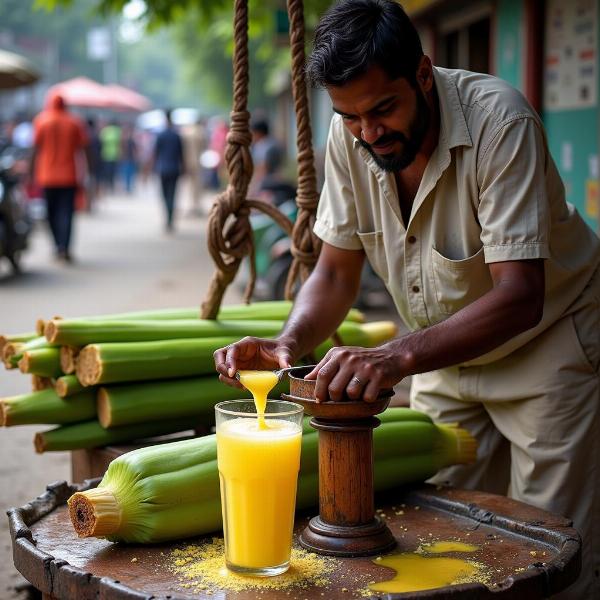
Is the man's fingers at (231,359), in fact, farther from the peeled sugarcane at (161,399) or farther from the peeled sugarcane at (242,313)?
the peeled sugarcane at (242,313)

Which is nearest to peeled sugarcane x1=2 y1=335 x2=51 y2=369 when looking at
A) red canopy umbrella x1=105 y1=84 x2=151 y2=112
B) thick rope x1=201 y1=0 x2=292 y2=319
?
thick rope x1=201 y1=0 x2=292 y2=319

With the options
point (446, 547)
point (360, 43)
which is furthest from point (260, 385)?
point (360, 43)

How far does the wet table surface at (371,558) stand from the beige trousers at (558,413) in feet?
1.04

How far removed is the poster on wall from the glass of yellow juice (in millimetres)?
5186

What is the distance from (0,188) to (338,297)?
933cm

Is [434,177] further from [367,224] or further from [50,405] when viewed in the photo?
[50,405]

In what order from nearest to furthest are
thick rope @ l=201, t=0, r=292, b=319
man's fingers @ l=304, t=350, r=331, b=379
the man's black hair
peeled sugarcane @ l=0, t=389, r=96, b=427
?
man's fingers @ l=304, t=350, r=331, b=379 → the man's black hair → peeled sugarcane @ l=0, t=389, r=96, b=427 → thick rope @ l=201, t=0, r=292, b=319

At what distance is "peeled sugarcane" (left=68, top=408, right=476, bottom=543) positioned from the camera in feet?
7.24

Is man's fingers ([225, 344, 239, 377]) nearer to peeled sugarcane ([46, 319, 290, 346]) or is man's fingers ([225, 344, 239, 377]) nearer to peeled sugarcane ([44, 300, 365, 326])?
peeled sugarcane ([46, 319, 290, 346])

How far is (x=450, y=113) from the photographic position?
258cm

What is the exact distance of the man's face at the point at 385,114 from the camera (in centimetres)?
236

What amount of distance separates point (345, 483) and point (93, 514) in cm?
54

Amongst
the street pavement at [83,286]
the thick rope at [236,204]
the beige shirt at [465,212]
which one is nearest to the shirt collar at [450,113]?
the beige shirt at [465,212]

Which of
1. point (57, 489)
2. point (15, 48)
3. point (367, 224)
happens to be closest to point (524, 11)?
point (367, 224)
